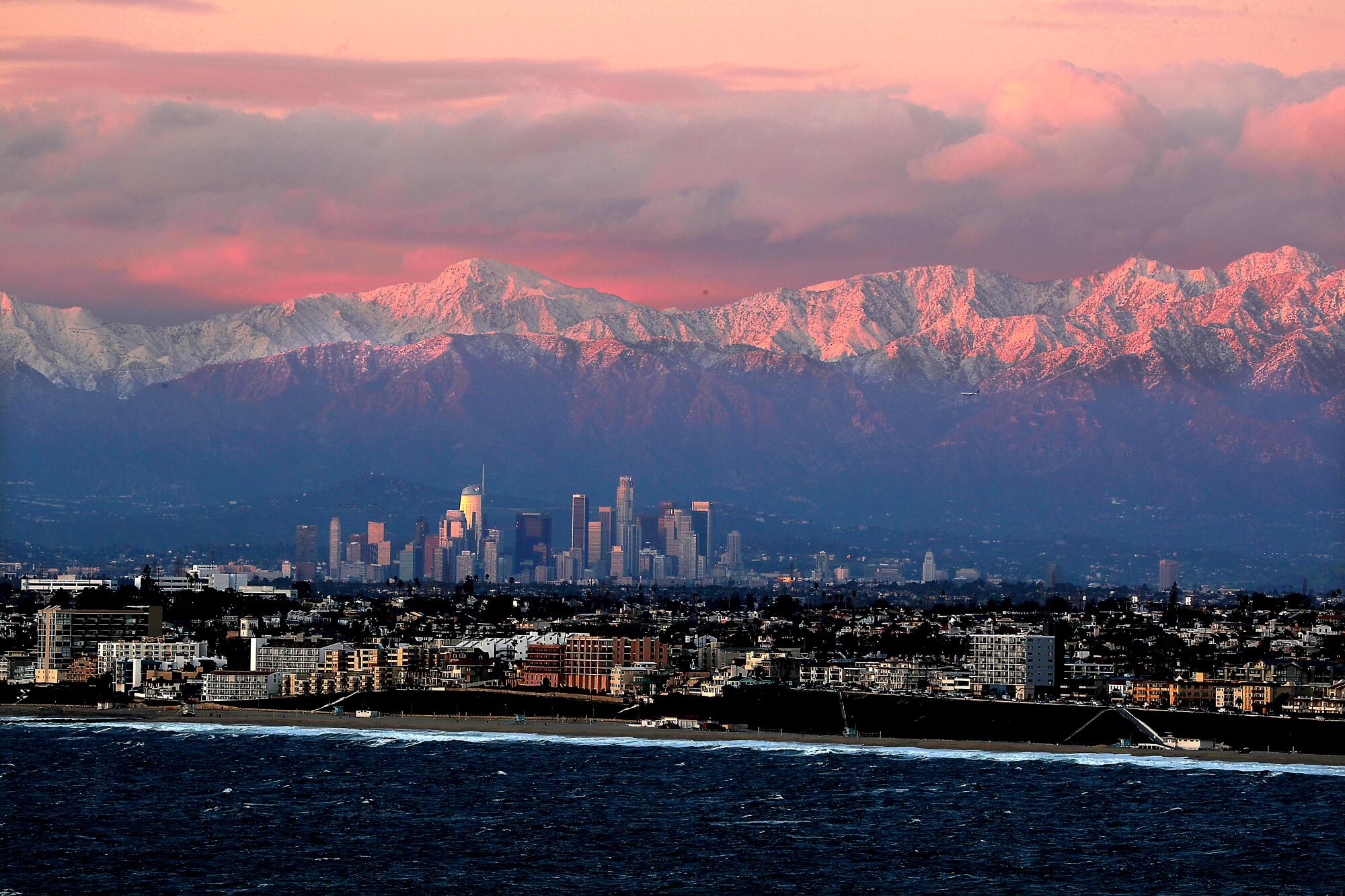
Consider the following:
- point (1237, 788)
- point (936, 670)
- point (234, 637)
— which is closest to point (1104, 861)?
point (1237, 788)

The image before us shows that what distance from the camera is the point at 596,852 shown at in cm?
7794

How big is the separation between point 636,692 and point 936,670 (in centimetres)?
1632

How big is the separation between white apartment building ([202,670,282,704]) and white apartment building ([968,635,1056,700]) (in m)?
39.7

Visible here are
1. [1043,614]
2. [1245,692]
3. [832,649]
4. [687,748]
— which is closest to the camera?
[687,748]

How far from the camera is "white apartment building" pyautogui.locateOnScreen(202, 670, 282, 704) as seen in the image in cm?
14650

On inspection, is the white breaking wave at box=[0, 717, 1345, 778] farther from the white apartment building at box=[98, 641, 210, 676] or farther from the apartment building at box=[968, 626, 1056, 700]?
the white apartment building at box=[98, 641, 210, 676]

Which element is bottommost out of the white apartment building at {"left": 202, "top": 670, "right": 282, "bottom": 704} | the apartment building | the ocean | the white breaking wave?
the ocean

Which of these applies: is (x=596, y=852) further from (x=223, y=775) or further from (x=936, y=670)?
(x=936, y=670)

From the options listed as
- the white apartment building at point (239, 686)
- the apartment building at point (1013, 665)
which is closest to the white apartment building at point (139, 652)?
the white apartment building at point (239, 686)

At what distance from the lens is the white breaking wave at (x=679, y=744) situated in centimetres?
10600

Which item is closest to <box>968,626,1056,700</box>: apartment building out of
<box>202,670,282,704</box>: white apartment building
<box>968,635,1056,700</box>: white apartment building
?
<box>968,635,1056,700</box>: white apartment building

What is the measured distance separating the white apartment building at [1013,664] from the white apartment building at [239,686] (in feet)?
130

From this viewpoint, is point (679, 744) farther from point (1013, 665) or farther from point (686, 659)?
point (686, 659)

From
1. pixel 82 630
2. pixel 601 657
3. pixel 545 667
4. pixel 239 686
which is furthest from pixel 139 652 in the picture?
pixel 601 657
